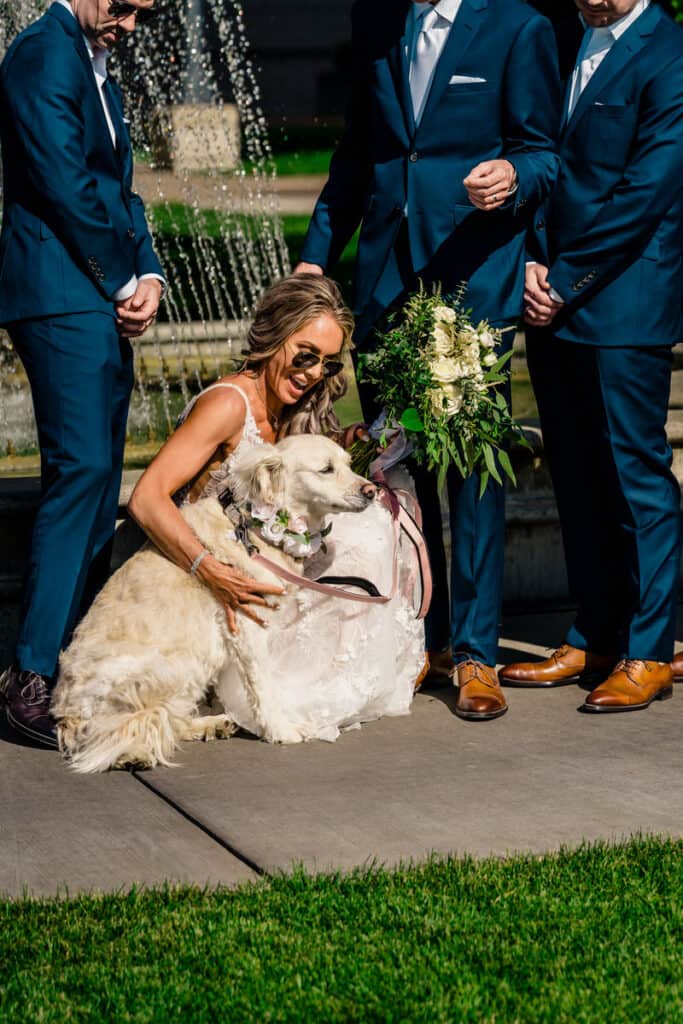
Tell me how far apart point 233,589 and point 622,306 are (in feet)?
5.33

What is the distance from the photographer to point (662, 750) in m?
4.65

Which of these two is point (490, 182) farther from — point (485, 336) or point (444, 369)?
point (444, 369)

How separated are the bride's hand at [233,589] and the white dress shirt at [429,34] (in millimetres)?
1629

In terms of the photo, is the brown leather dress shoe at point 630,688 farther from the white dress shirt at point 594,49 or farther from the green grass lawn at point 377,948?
the white dress shirt at point 594,49

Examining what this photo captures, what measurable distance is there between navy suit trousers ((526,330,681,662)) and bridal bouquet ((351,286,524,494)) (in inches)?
12.9

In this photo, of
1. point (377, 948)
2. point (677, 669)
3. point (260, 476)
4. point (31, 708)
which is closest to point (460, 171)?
point (260, 476)

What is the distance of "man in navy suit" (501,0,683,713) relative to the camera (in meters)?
4.86

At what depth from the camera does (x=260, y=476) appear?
461 cm

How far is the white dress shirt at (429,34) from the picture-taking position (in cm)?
486

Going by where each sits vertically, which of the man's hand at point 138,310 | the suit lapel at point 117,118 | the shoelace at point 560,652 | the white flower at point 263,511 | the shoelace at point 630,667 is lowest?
the shoelace at point 560,652

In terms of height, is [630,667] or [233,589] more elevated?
[233,589]

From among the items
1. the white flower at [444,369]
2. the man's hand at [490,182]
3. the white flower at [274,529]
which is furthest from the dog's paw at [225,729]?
the man's hand at [490,182]

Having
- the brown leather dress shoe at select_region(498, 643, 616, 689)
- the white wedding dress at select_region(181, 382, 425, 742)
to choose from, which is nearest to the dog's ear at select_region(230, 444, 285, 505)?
the white wedding dress at select_region(181, 382, 425, 742)

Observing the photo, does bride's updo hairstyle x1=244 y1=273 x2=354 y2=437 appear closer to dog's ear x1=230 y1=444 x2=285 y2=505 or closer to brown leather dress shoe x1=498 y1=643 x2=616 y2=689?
dog's ear x1=230 y1=444 x2=285 y2=505
